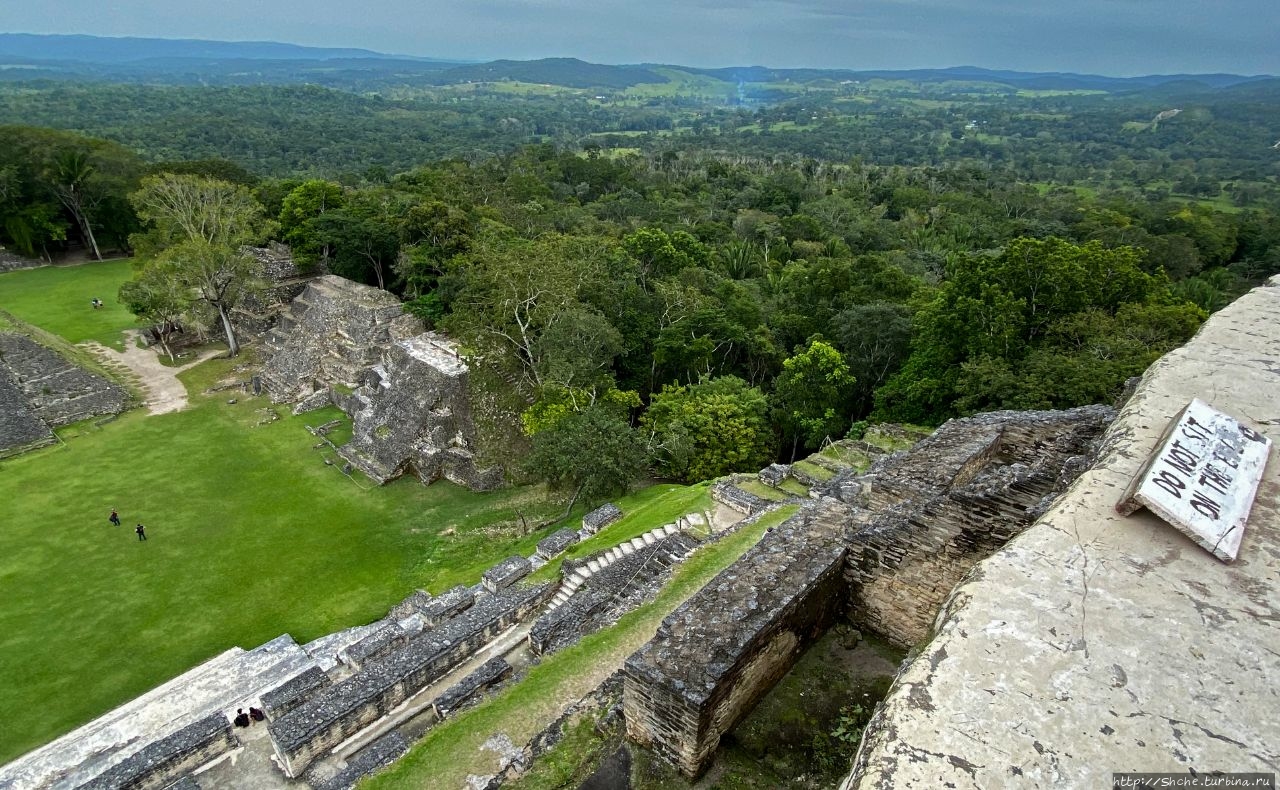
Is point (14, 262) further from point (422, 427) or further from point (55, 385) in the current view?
point (422, 427)

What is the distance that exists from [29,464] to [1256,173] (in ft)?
489

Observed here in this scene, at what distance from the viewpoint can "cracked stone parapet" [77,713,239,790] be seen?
9562 mm

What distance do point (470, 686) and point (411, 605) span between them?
4298 millimetres

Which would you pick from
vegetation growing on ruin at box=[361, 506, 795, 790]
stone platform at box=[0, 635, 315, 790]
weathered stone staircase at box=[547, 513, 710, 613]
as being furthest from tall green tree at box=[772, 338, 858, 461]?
stone platform at box=[0, 635, 315, 790]

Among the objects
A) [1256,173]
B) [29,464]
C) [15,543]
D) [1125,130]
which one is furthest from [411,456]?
[1125,130]

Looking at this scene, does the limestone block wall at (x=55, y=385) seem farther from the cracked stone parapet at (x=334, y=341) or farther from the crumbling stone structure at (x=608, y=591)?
the crumbling stone structure at (x=608, y=591)

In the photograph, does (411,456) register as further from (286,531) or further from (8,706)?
(8,706)

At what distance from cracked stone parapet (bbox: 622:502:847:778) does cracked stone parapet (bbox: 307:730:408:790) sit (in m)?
4.40

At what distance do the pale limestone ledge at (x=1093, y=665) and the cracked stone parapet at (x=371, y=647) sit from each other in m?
10.5

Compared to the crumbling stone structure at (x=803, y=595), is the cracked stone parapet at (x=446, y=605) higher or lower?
lower

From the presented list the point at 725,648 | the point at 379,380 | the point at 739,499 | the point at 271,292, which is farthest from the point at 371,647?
the point at 271,292

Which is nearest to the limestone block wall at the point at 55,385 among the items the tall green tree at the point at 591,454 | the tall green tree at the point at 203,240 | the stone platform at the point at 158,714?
the tall green tree at the point at 203,240

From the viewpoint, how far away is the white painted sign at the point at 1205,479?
5043mm

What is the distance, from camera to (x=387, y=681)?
418 inches
